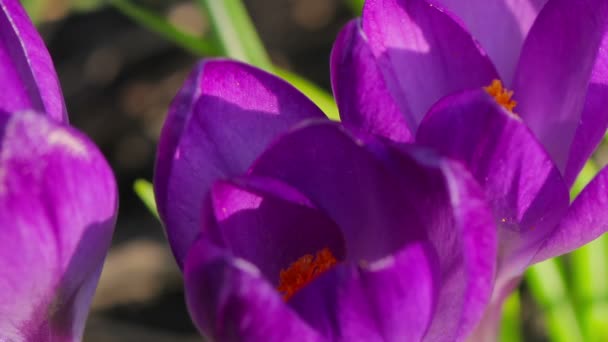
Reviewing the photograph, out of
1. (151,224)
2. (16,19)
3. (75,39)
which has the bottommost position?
(151,224)

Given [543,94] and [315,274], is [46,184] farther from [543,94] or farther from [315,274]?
[543,94]

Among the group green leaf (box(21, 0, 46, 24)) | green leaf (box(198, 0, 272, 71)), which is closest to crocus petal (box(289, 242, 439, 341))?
green leaf (box(198, 0, 272, 71))

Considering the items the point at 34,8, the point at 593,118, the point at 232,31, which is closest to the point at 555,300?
the point at 232,31

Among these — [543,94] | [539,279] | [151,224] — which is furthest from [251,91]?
[151,224]

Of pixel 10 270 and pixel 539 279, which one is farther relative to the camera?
pixel 539 279

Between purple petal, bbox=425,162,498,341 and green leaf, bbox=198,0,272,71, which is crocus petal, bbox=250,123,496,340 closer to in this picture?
purple petal, bbox=425,162,498,341

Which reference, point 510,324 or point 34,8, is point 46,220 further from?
point 34,8

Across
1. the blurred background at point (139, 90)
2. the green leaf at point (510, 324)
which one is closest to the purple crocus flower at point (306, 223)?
the green leaf at point (510, 324)
